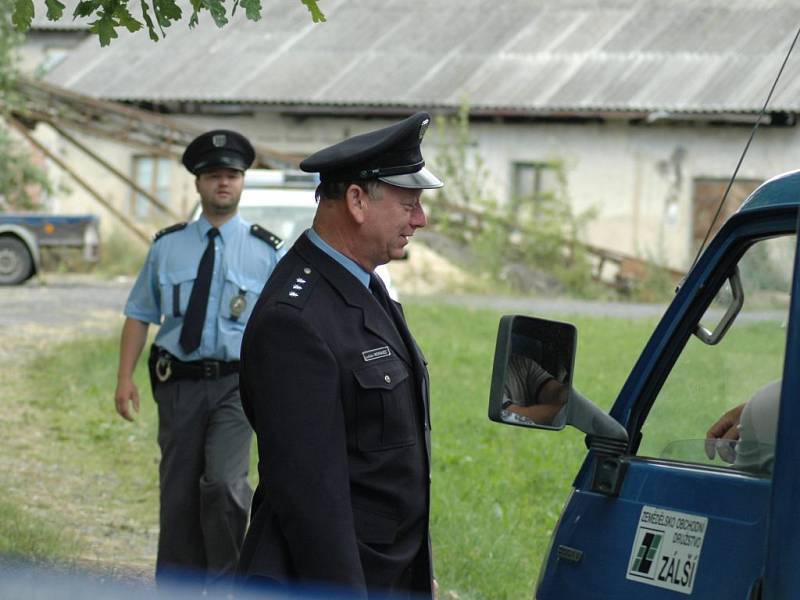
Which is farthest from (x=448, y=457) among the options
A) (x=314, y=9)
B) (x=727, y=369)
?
(x=727, y=369)

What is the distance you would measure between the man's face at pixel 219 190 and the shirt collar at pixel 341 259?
2907 mm

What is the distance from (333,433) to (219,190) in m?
3.27

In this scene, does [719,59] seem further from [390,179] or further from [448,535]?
[390,179]

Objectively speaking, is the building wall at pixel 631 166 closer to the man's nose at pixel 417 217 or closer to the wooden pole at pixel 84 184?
the wooden pole at pixel 84 184

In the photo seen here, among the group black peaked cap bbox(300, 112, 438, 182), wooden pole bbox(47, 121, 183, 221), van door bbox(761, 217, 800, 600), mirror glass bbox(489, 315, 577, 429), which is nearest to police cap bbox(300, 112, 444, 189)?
black peaked cap bbox(300, 112, 438, 182)

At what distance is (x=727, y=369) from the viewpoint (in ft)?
11.2

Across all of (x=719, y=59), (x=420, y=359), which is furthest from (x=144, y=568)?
(x=719, y=59)

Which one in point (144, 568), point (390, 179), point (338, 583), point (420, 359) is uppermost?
point (390, 179)

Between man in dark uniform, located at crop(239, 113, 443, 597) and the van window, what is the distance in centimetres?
58

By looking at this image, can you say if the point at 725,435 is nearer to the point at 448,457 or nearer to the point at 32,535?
the point at 32,535

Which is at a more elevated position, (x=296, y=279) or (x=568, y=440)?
(x=296, y=279)

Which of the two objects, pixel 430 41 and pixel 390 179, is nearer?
pixel 390 179

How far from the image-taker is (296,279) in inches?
132

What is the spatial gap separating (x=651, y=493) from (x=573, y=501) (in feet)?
0.99
